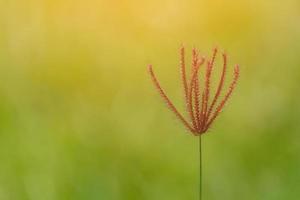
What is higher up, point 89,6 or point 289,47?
point 89,6

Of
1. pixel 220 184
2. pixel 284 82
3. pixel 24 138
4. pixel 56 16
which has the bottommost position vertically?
pixel 220 184

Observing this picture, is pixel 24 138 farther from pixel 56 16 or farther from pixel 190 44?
pixel 190 44

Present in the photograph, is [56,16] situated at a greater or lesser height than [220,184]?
greater

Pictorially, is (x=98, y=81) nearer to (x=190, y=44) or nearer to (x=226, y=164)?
Result: (x=190, y=44)

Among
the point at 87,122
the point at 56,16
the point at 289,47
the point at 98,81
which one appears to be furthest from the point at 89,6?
the point at 289,47

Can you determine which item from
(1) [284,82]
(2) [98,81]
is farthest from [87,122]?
(1) [284,82]

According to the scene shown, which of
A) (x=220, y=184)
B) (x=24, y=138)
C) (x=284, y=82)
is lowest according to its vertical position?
(x=220, y=184)
